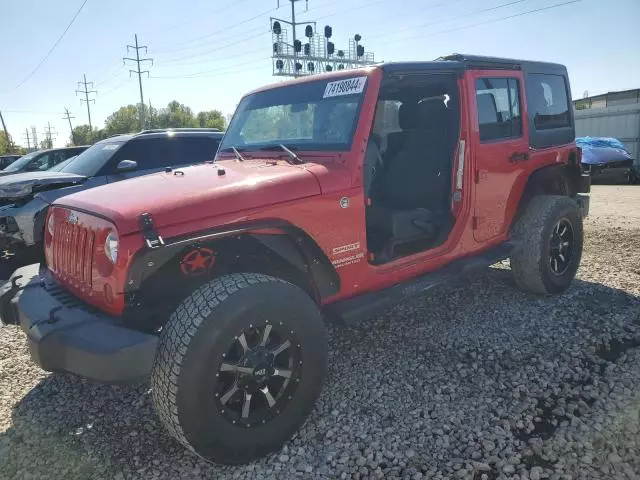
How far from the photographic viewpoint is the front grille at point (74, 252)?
268 centimetres

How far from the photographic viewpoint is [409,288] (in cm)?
352

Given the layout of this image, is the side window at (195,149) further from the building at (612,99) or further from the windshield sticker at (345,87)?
the building at (612,99)

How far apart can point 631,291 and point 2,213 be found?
284 inches

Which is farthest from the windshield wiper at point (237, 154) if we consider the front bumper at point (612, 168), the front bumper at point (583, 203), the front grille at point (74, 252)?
the front bumper at point (612, 168)

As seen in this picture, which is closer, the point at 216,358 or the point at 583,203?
the point at 216,358

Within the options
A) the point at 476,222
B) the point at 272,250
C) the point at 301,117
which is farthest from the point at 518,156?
the point at 272,250

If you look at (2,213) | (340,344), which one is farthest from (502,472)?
(2,213)

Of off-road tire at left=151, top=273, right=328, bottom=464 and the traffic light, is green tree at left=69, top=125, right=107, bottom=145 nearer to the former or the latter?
the traffic light

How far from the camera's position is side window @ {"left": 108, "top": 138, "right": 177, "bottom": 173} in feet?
22.7

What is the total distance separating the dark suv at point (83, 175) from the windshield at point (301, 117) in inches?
95.2

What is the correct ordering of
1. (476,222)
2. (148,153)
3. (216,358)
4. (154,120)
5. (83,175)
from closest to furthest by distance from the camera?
(216,358) < (476,222) < (83,175) < (148,153) < (154,120)

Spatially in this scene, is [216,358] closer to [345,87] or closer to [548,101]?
[345,87]

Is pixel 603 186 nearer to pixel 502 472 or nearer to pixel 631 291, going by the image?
pixel 631 291

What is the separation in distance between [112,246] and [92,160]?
5.28 meters
